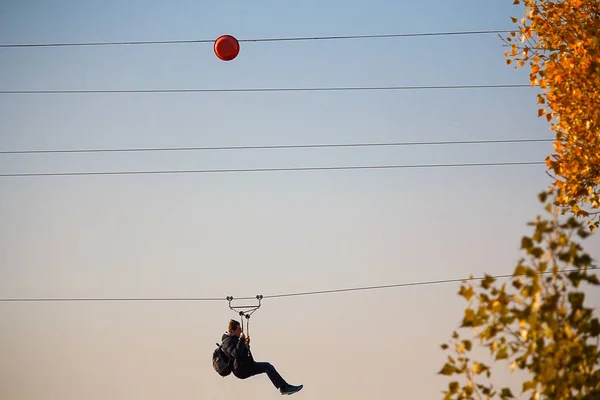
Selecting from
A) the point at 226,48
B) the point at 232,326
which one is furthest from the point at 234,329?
the point at 226,48

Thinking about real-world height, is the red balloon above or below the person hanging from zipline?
above

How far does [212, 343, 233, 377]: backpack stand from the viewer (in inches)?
760

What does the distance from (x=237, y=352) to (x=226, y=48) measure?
7111 mm

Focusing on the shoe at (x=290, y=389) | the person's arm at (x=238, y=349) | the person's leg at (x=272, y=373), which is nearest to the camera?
the person's arm at (x=238, y=349)

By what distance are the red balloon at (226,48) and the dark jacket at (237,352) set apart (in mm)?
6825

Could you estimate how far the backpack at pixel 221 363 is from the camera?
760 inches

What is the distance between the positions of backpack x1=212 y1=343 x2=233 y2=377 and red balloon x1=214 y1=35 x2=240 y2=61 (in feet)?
23.6

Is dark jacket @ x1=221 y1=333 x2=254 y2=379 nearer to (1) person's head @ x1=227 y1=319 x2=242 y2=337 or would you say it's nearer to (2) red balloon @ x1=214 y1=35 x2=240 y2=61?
(1) person's head @ x1=227 y1=319 x2=242 y2=337

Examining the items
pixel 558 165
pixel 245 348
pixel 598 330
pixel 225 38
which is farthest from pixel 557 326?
pixel 245 348

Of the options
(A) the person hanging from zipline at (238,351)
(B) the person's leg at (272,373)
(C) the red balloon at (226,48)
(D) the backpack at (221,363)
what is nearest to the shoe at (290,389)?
(B) the person's leg at (272,373)

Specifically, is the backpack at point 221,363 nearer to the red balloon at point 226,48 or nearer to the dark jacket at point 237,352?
the dark jacket at point 237,352

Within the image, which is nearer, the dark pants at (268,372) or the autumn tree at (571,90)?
the autumn tree at (571,90)

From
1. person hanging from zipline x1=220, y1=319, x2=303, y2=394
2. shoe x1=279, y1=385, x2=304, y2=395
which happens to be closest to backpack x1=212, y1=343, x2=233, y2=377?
person hanging from zipline x1=220, y1=319, x2=303, y2=394

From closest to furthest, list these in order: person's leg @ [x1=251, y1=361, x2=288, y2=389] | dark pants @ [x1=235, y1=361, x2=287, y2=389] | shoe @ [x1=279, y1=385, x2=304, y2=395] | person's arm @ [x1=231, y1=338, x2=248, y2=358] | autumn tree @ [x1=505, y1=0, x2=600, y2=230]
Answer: autumn tree @ [x1=505, y1=0, x2=600, y2=230], person's arm @ [x1=231, y1=338, x2=248, y2=358], dark pants @ [x1=235, y1=361, x2=287, y2=389], person's leg @ [x1=251, y1=361, x2=288, y2=389], shoe @ [x1=279, y1=385, x2=304, y2=395]
